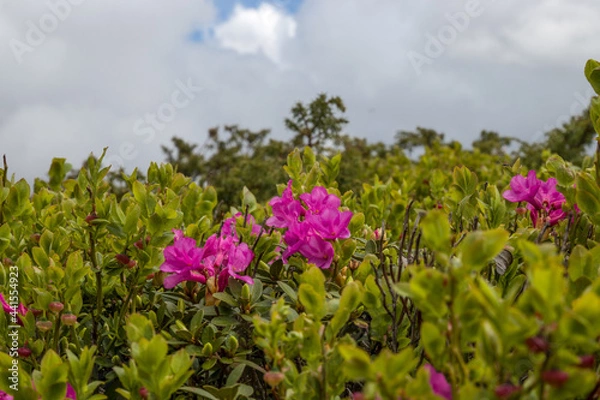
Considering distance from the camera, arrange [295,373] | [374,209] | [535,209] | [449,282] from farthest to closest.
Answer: [374,209], [535,209], [295,373], [449,282]

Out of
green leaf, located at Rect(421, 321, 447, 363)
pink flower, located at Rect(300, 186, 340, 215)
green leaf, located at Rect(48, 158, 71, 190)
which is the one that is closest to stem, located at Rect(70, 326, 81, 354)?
pink flower, located at Rect(300, 186, 340, 215)

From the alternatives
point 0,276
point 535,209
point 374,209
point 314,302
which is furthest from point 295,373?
point 374,209

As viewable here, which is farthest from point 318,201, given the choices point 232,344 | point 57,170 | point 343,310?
point 57,170

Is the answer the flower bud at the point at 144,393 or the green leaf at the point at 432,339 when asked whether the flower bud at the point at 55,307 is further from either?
the green leaf at the point at 432,339

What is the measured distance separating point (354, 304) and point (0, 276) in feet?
3.79

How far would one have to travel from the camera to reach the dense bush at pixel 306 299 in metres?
0.96

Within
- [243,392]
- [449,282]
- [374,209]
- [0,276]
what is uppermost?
[374,209]

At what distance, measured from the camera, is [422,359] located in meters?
1.57

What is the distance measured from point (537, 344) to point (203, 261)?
3.86ft

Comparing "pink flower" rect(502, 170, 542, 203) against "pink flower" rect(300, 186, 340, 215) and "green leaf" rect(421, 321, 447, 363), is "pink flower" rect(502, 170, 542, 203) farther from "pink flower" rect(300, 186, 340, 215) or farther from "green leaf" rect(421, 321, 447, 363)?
"green leaf" rect(421, 321, 447, 363)

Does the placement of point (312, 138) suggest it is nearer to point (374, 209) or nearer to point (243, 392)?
point (374, 209)

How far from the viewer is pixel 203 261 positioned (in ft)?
6.16

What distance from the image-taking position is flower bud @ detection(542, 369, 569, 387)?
2.93 feet

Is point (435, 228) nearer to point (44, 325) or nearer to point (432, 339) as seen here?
point (432, 339)
